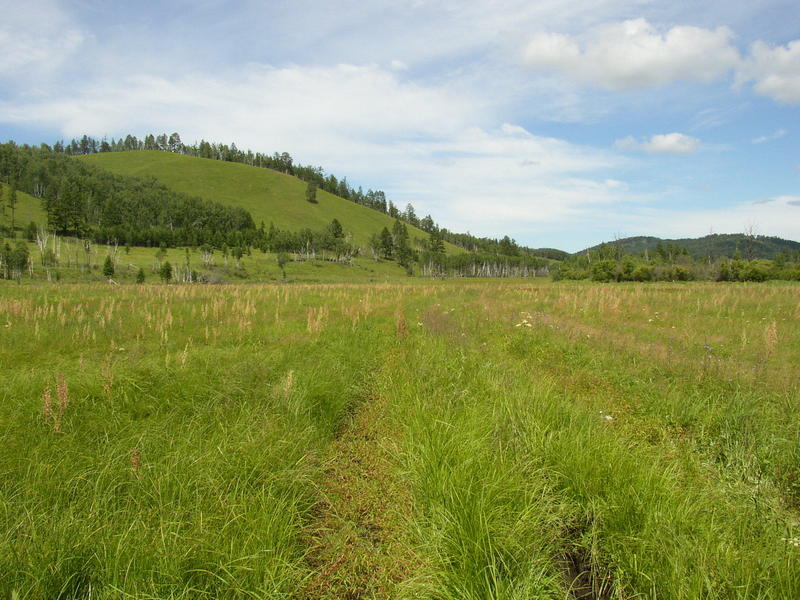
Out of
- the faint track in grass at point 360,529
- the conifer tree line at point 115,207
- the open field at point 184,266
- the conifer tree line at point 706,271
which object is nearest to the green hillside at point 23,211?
the conifer tree line at point 115,207

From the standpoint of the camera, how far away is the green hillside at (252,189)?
477 ft

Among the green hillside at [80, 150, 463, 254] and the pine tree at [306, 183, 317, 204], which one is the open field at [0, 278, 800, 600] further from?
the pine tree at [306, 183, 317, 204]

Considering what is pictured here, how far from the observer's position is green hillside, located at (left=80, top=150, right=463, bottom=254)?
14525 centimetres

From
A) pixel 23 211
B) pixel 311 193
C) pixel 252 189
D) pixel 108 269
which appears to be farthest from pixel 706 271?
pixel 23 211

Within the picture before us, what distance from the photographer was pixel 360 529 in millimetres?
3055

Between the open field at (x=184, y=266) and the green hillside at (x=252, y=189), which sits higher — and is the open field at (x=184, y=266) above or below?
below

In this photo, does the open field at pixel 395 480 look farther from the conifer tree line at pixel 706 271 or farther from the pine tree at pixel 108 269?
the pine tree at pixel 108 269

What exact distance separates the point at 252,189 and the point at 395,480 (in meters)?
176

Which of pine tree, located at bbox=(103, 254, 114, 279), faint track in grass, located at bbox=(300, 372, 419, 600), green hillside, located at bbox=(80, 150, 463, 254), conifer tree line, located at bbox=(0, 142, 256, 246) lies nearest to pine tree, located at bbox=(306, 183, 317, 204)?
green hillside, located at bbox=(80, 150, 463, 254)

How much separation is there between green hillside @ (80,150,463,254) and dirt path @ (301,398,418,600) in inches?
5468

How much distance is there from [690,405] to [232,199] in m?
166

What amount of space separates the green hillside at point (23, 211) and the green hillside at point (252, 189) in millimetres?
43689

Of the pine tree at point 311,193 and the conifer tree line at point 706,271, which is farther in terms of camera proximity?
the pine tree at point 311,193

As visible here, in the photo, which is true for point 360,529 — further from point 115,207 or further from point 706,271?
point 115,207
